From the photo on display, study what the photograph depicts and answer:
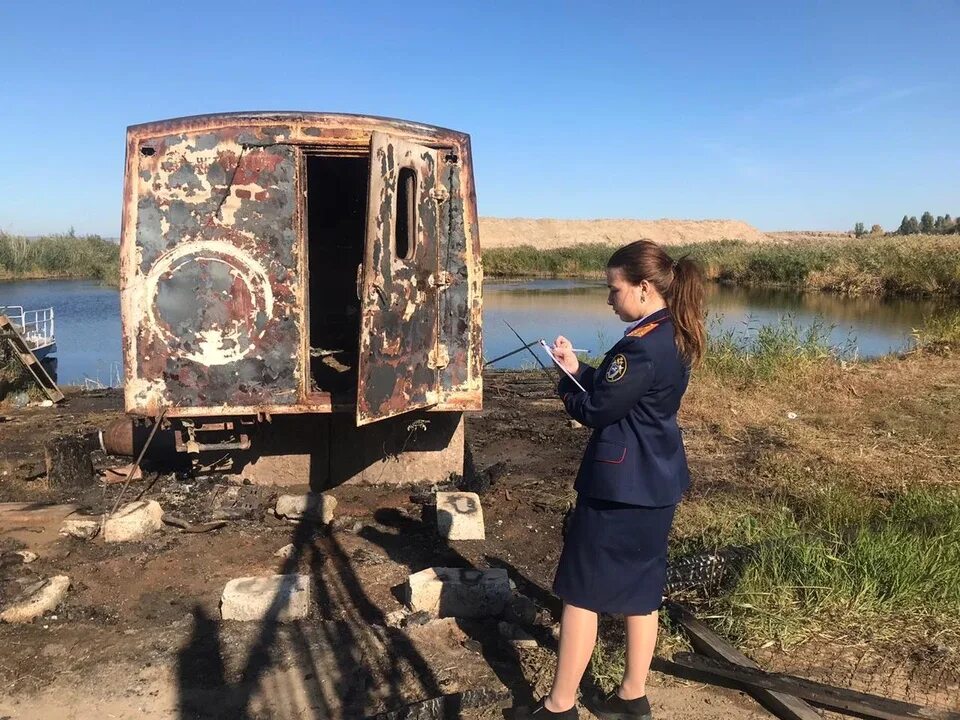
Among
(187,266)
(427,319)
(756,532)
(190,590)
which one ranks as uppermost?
(187,266)

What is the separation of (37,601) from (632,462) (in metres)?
3.02

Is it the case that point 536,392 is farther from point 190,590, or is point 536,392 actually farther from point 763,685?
point 763,685

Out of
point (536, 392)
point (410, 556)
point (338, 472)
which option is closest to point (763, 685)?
point (410, 556)

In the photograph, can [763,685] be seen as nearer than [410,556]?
Yes

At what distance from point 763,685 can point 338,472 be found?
11.7 ft

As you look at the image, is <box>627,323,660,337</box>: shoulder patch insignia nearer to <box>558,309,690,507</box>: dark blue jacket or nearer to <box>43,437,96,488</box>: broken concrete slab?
<box>558,309,690,507</box>: dark blue jacket

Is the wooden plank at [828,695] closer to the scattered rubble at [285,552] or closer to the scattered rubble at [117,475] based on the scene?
the scattered rubble at [285,552]

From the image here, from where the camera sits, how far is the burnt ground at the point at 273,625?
110 inches

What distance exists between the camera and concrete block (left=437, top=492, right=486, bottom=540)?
4.55 m

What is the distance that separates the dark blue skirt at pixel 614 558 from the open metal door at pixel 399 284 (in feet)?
6.93

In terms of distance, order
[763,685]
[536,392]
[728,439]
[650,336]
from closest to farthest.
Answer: [650,336], [763,685], [728,439], [536,392]

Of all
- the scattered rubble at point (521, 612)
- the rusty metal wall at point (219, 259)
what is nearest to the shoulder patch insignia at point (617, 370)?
the scattered rubble at point (521, 612)

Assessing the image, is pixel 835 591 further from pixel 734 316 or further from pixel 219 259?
pixel 734 316

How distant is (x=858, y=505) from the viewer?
4.68 m
